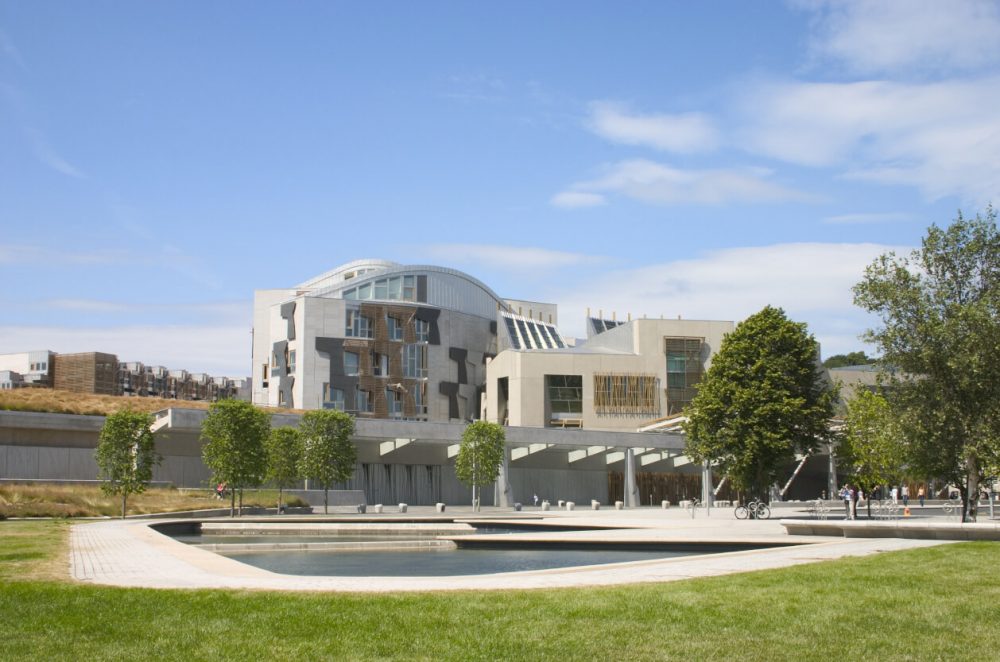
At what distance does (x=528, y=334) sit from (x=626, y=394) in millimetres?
20473

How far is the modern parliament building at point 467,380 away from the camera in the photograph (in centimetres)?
6209

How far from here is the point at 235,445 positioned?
41750 millimetres

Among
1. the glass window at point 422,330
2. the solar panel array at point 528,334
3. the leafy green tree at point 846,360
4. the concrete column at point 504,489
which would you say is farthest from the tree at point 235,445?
the leafy green tree at point 846,360

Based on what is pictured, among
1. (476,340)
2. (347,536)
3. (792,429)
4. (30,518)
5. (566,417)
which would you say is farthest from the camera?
(476,340)

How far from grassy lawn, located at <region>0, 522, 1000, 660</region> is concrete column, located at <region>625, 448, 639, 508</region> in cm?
5183

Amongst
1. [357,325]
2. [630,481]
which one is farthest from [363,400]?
[630,481]

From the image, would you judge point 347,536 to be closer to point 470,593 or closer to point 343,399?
point 470,593

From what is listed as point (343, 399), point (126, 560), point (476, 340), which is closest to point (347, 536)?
point (126, 560)

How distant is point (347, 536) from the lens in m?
28.5

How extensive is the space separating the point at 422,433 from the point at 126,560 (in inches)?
1654

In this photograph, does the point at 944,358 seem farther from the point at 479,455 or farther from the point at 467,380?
the point at 467,380

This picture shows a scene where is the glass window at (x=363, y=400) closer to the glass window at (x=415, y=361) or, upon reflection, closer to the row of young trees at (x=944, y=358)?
the glass window at (x=415, y=361)

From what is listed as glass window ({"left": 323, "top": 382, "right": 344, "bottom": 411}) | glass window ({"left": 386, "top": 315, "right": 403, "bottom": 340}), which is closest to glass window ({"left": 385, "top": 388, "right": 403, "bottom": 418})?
glass window ({"left": 323, "top": 382, "right": 344, "bottom": 411})

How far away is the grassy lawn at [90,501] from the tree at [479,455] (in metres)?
9.22
